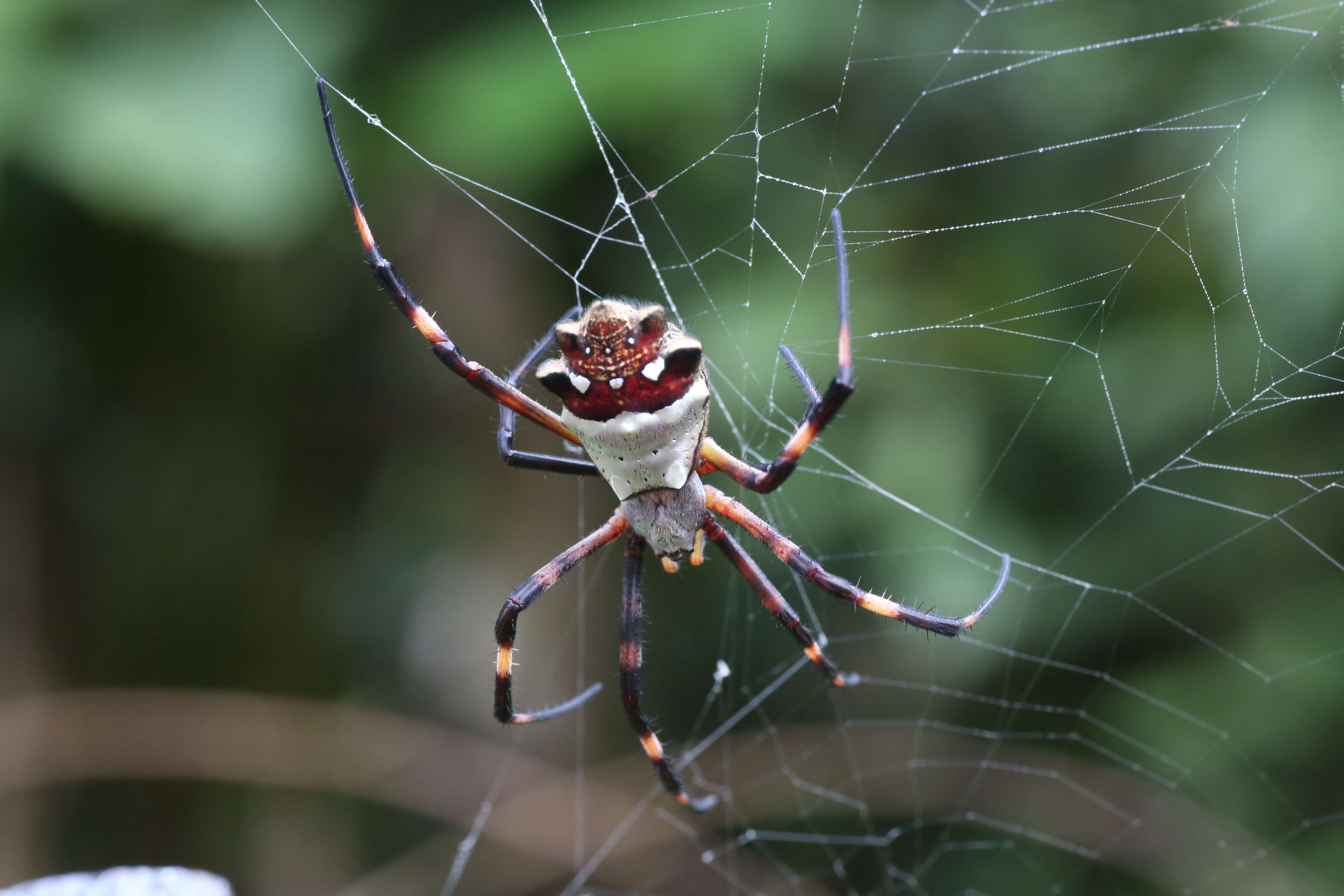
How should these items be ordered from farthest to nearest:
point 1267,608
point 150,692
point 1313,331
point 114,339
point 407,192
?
point 150,692
point 114,339
point 407,192
point 1267,608
point 1313,331

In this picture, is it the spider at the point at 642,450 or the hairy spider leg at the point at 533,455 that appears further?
the hairy spider leg at the point at 533,455

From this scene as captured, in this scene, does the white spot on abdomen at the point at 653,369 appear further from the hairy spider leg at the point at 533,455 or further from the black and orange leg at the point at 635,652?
the black and orange leg at the point at 635,652

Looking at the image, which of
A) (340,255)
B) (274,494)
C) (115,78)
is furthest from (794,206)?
(274,494)

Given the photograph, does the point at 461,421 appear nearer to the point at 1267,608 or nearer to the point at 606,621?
the point at 606,621

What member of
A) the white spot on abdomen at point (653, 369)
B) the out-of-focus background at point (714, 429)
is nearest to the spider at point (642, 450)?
the white spot on abdomen at point (653, 369)

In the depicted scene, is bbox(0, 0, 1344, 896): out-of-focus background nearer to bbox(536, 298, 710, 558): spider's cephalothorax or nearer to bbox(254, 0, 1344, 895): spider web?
bbox(254, 0, 1344, 895): spider web

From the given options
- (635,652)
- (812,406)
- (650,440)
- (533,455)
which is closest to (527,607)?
(635,652)

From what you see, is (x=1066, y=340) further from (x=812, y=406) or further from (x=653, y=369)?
(x=653, y=369)
